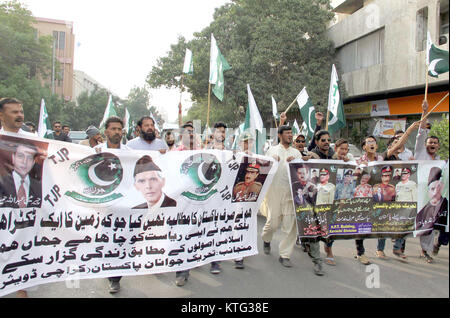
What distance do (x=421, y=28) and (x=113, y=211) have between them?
51.4 feet

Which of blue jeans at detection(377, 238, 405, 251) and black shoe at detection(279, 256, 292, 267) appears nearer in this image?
black shoe at detection(279, 256, 292, 267)

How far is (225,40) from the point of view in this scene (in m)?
20.8

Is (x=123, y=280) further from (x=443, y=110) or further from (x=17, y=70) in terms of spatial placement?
(x=17, y=70)

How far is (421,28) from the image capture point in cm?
1460

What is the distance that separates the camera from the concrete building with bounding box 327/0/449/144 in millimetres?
14828

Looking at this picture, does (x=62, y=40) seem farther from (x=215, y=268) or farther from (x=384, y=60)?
(x=215, y=268)

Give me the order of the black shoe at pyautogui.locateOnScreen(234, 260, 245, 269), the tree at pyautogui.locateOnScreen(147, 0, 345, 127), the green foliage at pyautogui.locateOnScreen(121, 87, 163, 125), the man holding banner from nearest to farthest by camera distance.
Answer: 1. the black shoe at pyautogui.locateOnScreen(234, 260, 245, 269)
2. the man holding banner
3. the tree at pyautogui.locateOnScreen(147, 0, 345, 127)
4. the green foliage at pyautogui.locateOnScreen(121, 87, 163, 125)

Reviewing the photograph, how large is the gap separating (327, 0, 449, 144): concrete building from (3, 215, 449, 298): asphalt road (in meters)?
11.0

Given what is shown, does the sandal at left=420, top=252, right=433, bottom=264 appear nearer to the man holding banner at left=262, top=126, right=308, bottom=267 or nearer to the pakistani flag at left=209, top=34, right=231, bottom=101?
the man holding banner at left=262, top=126, right=308, bottom=267

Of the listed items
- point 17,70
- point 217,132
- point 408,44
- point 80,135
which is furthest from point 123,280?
point 17,70

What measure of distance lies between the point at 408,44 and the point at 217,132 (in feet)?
45.6

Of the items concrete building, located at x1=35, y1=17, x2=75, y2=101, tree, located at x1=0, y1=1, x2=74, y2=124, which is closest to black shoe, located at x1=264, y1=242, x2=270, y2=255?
tree, located at x1=0, y1=1, x2=74, y2=124

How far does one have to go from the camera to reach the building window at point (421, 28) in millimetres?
14375

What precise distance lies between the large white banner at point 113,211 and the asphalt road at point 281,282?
0.83 feet
